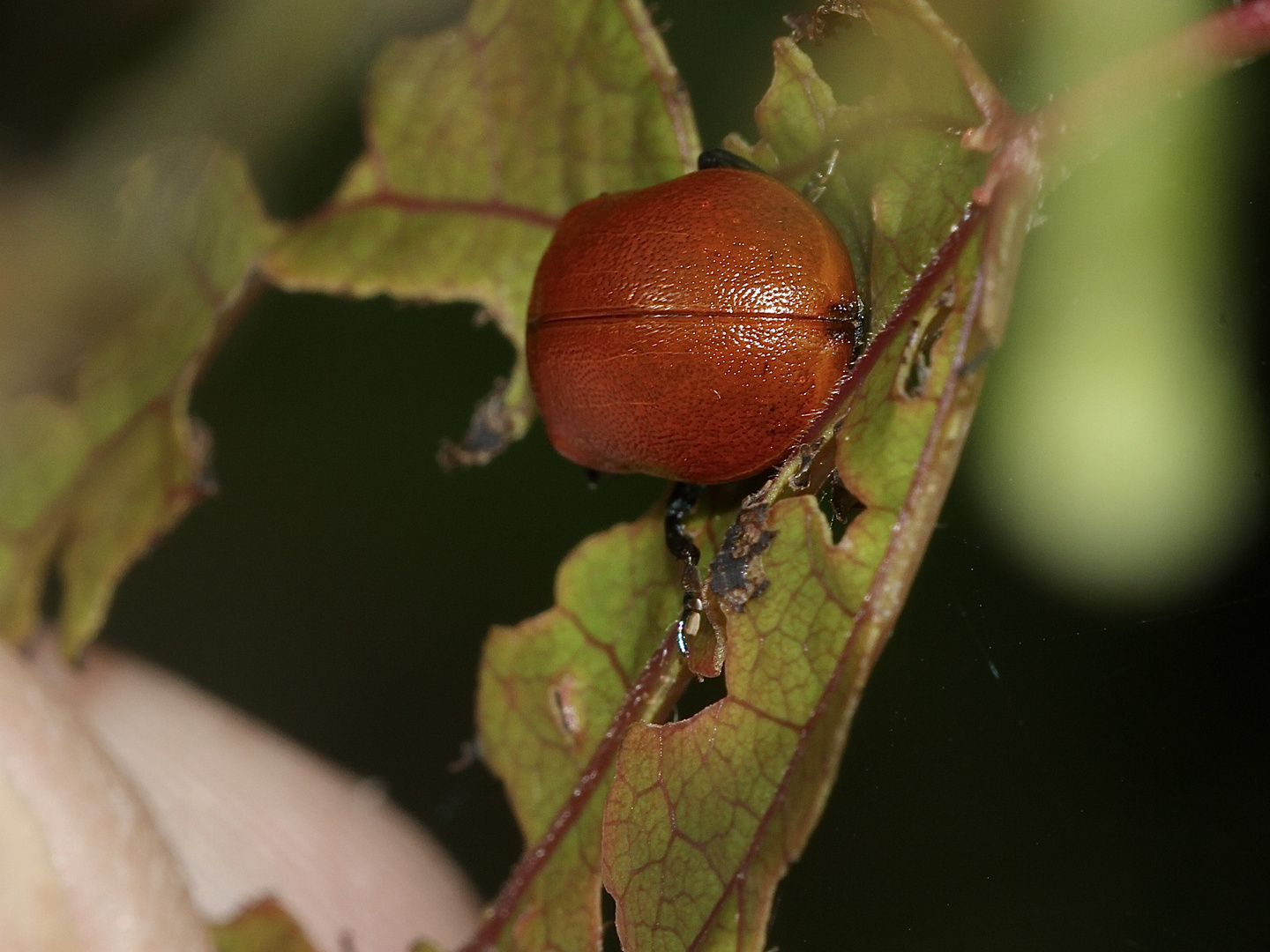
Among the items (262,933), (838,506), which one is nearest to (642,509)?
(838,506)

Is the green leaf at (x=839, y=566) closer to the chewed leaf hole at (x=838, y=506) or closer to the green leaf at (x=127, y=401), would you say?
the chewed leaf hole at (x=838, y=506)

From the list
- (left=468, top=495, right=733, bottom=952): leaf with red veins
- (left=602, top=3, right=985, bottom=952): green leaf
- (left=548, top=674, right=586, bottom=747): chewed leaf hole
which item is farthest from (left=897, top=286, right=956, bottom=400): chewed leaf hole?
(left=548, top=674, right=586, bottom=747): chewed leaf hole

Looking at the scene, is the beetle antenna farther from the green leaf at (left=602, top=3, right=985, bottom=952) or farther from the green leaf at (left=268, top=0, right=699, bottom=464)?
the green leaf at (left=268, top=0, right=699, bottom=464)

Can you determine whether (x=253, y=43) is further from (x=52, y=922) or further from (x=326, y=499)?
(x=52, y=922)

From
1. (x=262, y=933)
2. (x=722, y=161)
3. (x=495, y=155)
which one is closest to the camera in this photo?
(x=722, y=161)

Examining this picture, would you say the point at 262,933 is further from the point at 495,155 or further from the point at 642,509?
the point at 495,155

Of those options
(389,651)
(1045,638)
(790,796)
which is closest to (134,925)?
(389,651)

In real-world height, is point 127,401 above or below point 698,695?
above
